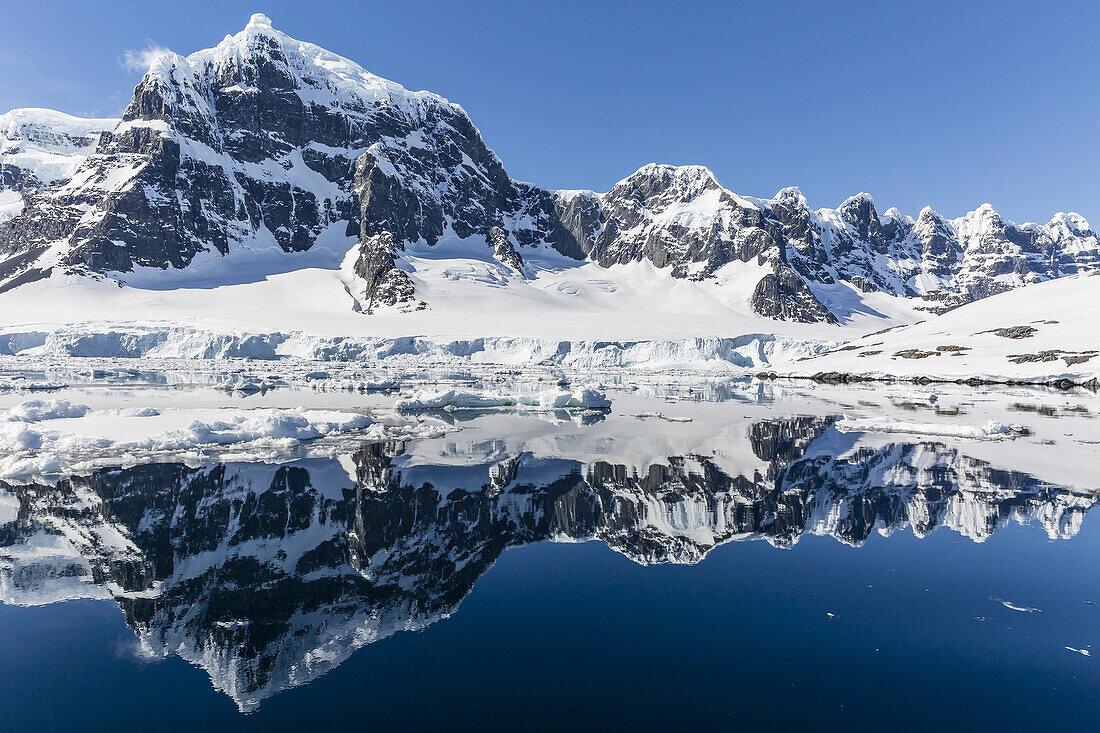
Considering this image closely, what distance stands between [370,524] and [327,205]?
544ft

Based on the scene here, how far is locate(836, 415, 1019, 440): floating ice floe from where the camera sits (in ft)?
66.3

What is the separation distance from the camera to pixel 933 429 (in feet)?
70.4

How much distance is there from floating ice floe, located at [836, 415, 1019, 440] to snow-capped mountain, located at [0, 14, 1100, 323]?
325 ft

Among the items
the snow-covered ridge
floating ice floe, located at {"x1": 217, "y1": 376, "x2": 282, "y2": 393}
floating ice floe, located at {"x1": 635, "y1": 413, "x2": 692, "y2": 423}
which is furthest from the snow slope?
the snow-covered ridge

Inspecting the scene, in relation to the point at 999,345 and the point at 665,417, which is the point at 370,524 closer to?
the point at 665,417

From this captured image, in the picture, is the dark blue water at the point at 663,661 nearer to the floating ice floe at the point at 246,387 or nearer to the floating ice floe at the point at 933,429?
the floating ice floe at the point at 933,429

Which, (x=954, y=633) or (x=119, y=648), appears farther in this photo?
(x=954, y=633)

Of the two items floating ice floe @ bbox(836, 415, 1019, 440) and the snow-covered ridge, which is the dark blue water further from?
the snow-covered ridge

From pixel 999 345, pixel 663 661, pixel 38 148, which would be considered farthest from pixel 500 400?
pixel 38 148

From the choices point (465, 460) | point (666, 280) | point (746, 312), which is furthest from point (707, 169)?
point (465, 460)

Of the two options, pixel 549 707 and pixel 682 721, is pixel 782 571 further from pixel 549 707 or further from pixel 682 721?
pixel 549 707

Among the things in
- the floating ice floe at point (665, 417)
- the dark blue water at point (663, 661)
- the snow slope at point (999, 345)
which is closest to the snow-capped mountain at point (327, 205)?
the snow slope at point (999, 345)

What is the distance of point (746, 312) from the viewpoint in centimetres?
15612

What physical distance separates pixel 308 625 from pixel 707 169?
678 ft
